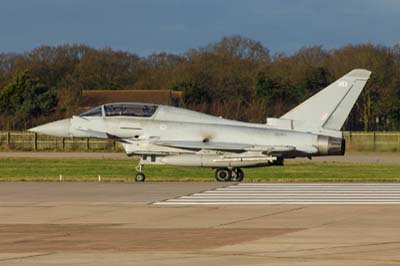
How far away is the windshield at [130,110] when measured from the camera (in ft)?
94.7

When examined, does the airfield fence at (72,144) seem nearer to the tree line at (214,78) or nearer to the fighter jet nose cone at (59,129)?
the tree line at (214,78)

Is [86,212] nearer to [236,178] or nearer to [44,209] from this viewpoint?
[44,209]

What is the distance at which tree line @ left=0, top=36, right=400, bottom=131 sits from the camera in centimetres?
7331

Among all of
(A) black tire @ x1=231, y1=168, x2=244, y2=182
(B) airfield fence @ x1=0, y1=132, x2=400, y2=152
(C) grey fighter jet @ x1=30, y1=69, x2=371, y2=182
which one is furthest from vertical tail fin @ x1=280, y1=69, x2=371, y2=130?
(B) airfield fence @ x1=0, y1=132, x2=400, y2=152

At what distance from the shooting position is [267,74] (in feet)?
286

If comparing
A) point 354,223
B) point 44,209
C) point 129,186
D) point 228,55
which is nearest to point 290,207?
point 354,223

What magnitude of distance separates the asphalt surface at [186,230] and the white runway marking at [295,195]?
0.40ft

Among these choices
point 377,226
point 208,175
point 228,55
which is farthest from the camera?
point 228,55

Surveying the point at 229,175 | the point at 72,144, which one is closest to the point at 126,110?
the point at 229,175

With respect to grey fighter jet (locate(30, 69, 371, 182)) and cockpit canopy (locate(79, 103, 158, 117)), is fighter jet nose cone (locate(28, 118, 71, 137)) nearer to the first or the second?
grey fighter jet (locate(30, 69, 371, 182))

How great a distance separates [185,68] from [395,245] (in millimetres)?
80745

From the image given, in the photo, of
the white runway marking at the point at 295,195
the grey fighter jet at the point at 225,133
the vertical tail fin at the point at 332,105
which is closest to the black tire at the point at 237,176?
the grey fighter jet at the point at 225,133

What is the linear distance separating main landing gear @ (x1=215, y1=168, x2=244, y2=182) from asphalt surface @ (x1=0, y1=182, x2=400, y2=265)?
5082 mm

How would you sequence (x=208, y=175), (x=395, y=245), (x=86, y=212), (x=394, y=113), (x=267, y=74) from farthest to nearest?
(x=267, y=74)
(x=394, y=113)
(x=208, y=175)
(x=86, y=212)
(x=395, y=245)
